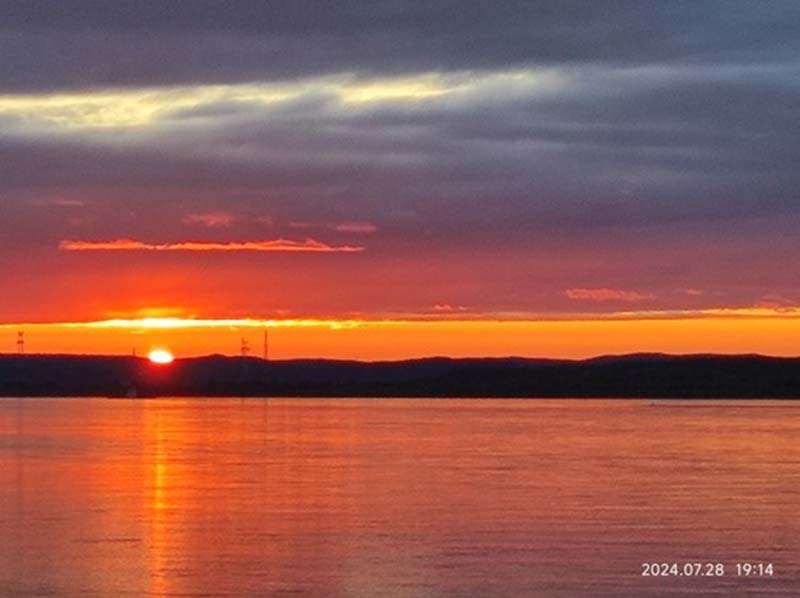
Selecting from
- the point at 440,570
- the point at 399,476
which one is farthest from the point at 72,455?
the point at 440,570

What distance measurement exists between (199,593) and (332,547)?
20.0 ft

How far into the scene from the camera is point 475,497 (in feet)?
147

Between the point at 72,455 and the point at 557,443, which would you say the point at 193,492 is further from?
the point at 557,443

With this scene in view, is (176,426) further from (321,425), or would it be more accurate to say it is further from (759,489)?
(759,489)

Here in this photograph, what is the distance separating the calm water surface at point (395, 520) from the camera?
94.5 feet

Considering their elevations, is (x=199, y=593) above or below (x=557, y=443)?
below

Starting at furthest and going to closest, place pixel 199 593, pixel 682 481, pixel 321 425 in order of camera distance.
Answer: pixel 321 425 → pixel 682 481 → pixel 199 593

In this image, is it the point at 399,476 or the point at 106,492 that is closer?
the point at 106,492

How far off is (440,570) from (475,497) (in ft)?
48.7

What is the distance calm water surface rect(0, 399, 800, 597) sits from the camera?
28.8m

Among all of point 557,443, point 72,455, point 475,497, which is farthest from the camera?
point 557,443

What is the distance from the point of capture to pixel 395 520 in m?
38.8

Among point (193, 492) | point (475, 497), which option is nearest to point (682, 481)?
point (475, 497)

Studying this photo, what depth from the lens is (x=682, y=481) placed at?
167ft
